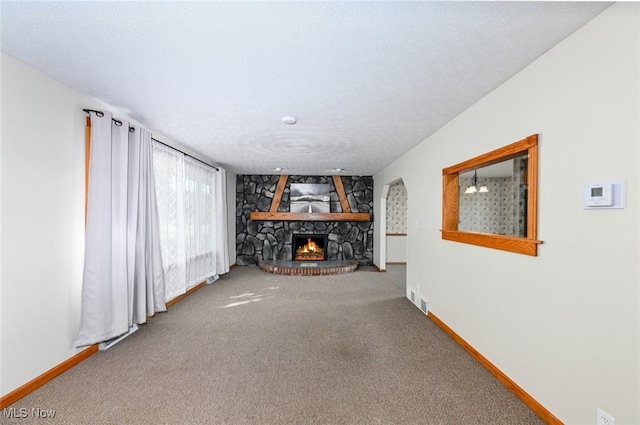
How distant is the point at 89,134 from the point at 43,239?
100 cm

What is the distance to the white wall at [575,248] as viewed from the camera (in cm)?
134

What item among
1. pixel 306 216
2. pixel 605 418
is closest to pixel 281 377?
pixel 605 418

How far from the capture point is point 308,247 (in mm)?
7230

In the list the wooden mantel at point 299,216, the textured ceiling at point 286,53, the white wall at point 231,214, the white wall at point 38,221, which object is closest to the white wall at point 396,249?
the wooden mantel at point 299,216

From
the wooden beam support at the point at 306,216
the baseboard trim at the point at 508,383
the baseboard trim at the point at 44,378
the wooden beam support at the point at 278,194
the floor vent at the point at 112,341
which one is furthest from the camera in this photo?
the wooden beam support at the point at 278,194

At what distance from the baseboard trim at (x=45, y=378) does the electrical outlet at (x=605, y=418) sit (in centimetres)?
363

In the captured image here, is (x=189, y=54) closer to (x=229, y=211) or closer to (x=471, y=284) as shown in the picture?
(x=471, y=284)

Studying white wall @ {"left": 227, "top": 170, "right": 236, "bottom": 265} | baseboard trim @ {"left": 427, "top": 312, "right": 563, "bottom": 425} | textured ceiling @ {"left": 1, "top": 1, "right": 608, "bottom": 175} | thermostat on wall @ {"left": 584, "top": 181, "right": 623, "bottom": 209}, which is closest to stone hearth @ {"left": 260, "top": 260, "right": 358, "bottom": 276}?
white wall @ {"left": 227, "top": 170, "right": 236, "bottom": 265}

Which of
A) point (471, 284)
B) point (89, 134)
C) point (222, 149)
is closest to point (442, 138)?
point (471, 284)

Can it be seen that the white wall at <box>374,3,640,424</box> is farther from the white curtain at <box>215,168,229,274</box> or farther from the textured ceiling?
the white curtain at <box>215,168,229,274</box>

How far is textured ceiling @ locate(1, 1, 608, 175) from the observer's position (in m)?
1.41

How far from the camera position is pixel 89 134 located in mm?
2506

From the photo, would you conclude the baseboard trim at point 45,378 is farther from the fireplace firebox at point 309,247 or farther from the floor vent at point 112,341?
the fireplace firebox at point 309,247

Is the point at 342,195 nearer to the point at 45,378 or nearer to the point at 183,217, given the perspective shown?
the point at 183,217
